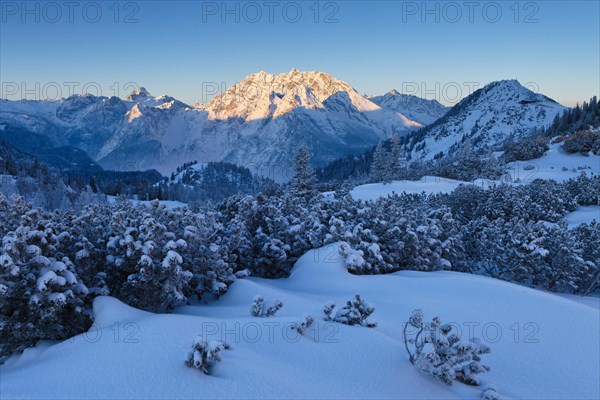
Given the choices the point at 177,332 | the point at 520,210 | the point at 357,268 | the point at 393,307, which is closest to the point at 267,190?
the point at 520,210

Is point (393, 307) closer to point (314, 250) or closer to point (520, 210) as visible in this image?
point (314, 250)

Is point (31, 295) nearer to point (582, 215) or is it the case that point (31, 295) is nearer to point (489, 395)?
point (489, 395)

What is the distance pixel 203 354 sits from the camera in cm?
568

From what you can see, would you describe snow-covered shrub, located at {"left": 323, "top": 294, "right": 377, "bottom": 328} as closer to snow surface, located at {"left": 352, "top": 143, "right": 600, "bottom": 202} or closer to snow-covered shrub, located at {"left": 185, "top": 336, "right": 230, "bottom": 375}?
snow-covered shrub, located at {"left": 185, "top": 336, "right": 230, "bottom": 375}

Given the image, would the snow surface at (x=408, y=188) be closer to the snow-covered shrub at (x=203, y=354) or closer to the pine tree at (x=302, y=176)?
the pine tree at (x=302, y=176)

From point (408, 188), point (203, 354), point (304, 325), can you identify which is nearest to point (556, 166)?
point (408, 188)

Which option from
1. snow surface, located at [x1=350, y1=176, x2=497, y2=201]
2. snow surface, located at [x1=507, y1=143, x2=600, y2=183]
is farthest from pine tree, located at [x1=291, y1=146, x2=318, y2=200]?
snow surface, located at [x1=507, y1=143, x2=600, y2=183]

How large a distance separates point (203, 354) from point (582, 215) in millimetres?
23940

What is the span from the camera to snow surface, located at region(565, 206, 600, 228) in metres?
20.7

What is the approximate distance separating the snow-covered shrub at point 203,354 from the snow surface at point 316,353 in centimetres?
12

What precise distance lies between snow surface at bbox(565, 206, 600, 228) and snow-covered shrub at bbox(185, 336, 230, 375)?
21231 millimetres

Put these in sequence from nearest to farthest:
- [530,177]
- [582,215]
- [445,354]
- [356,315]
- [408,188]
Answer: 1. [445,354]
2. [356,315]
3. [582,215]
4. [408,188]
5. [530,177]

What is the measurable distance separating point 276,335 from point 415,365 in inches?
99.9

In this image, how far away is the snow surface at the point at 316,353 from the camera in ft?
17.9
